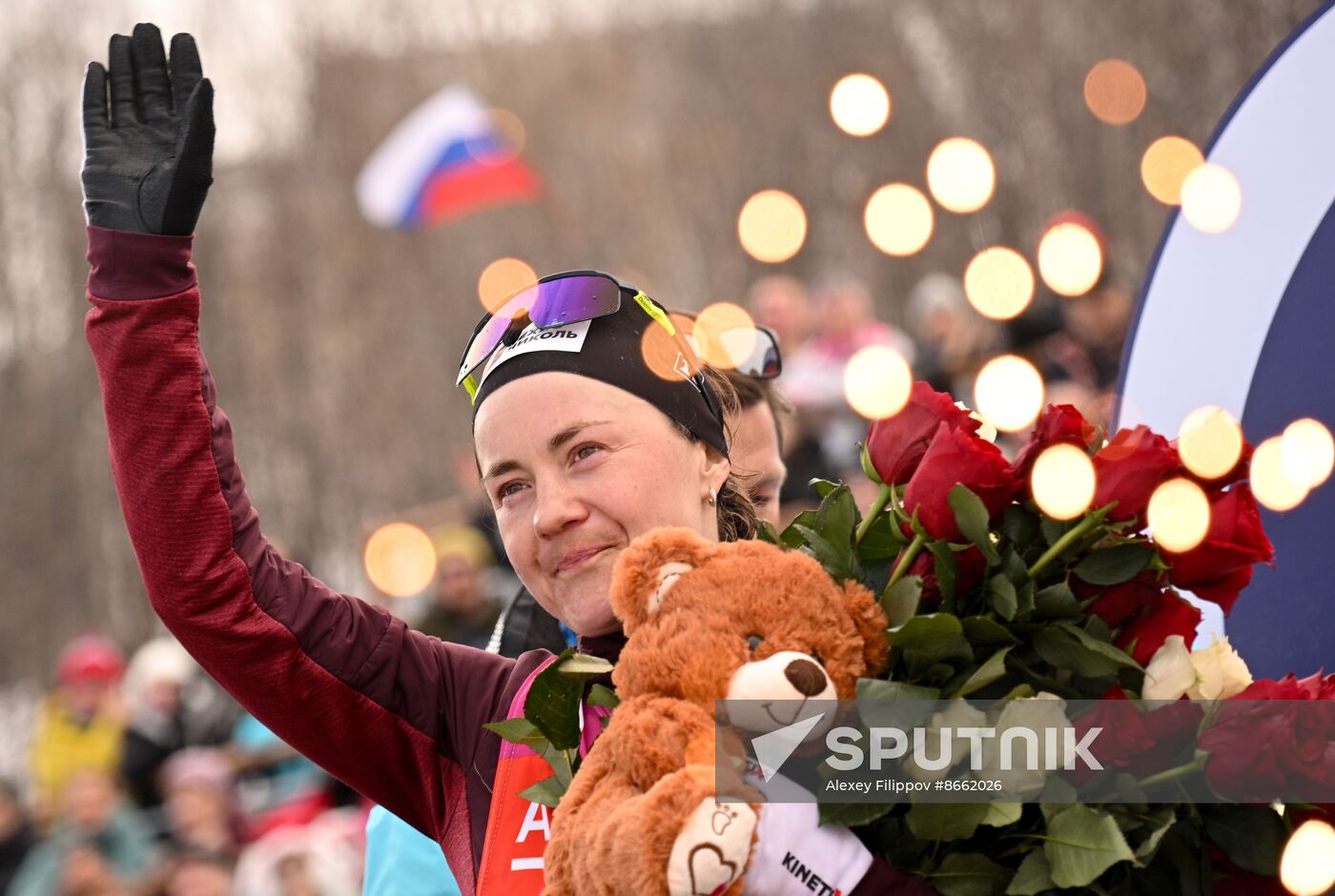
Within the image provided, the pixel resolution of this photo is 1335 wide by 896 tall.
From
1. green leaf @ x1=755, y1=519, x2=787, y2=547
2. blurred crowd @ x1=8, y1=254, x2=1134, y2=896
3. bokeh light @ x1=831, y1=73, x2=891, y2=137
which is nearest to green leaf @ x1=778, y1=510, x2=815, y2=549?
green leaf @ x1=755, y1=519, x2=787, y2=547

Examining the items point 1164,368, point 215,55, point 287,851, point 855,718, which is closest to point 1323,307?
point 1164,368

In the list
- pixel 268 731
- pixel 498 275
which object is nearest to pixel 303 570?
pixel 268 731

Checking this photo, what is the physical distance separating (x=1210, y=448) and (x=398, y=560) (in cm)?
853

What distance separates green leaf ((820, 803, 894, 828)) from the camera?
1626mm

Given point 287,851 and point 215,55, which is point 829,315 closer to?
point 287,851

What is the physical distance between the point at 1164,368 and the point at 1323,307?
0.36 m

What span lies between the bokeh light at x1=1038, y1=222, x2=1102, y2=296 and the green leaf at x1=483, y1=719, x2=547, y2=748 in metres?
4.61

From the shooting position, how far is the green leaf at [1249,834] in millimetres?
1678

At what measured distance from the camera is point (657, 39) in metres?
17.9

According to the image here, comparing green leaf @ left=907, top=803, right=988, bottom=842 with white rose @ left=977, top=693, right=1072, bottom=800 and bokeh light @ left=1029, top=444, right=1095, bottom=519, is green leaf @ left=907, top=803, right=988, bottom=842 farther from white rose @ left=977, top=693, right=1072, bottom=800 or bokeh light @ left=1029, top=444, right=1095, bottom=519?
bokeh light @ left=1029, top=444, right=1095, bottom=519

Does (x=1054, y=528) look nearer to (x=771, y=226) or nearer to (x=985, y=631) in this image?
(x=985, y=631)

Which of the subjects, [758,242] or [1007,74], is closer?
[1007,74]

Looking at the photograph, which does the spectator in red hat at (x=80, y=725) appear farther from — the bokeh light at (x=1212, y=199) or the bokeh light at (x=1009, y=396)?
the bokeh light at (x=1212, y=199)

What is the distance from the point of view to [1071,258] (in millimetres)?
6660
